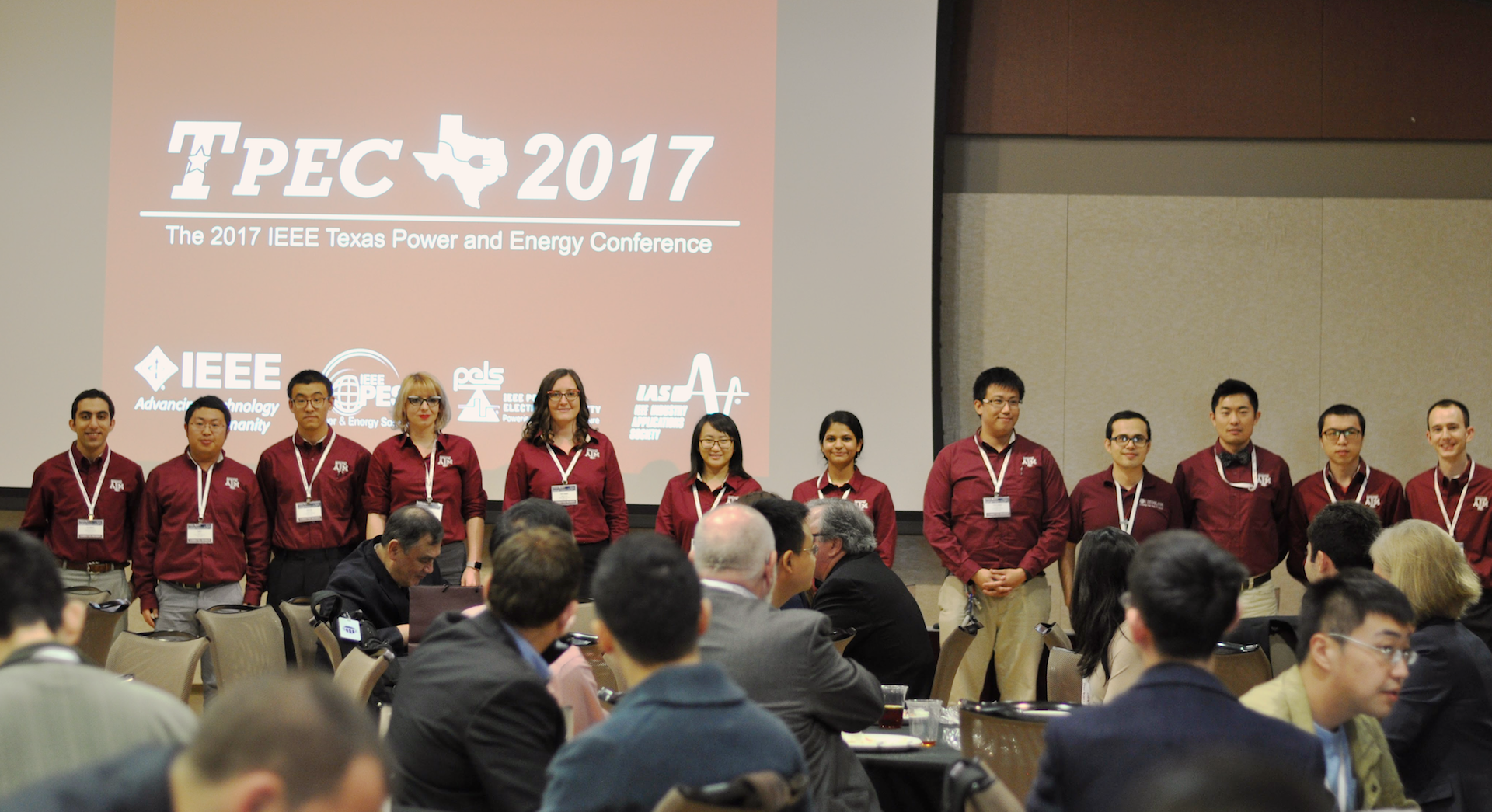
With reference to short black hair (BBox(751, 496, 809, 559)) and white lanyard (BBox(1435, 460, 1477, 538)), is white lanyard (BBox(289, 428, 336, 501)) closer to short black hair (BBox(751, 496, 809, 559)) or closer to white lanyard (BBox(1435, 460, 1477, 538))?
short black hair (BBox(751, 496, 809, 559))

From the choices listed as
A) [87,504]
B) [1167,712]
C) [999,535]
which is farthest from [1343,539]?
[87,504]

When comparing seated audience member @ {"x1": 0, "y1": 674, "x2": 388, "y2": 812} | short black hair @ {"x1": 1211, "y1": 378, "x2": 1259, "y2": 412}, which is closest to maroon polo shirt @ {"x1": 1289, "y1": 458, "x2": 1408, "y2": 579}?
short black hair @ {"x1": 1211, "y1": 378, "x2": 1259, "y2": 412}

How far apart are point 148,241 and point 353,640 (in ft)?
12.3

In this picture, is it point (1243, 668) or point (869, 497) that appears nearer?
point (1243, 668)

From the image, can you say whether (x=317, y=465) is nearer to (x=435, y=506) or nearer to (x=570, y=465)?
(x=435, y=506)

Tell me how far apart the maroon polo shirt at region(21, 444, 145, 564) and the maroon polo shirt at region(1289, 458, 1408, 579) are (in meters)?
5.70

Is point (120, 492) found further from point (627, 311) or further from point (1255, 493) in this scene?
point (1255, 493)

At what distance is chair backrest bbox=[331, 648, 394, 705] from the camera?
127 inches

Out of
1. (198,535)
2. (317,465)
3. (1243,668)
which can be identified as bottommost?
(1243,668)

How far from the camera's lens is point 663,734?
1.67 m

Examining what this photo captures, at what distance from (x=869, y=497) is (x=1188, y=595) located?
3.86m

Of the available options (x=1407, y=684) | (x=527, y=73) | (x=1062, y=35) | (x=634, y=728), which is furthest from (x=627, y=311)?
(x=634, y=728)

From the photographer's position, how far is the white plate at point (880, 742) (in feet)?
8.96

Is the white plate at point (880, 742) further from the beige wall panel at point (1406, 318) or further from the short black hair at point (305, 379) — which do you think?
the beige wall panel at point (1406, 318)
